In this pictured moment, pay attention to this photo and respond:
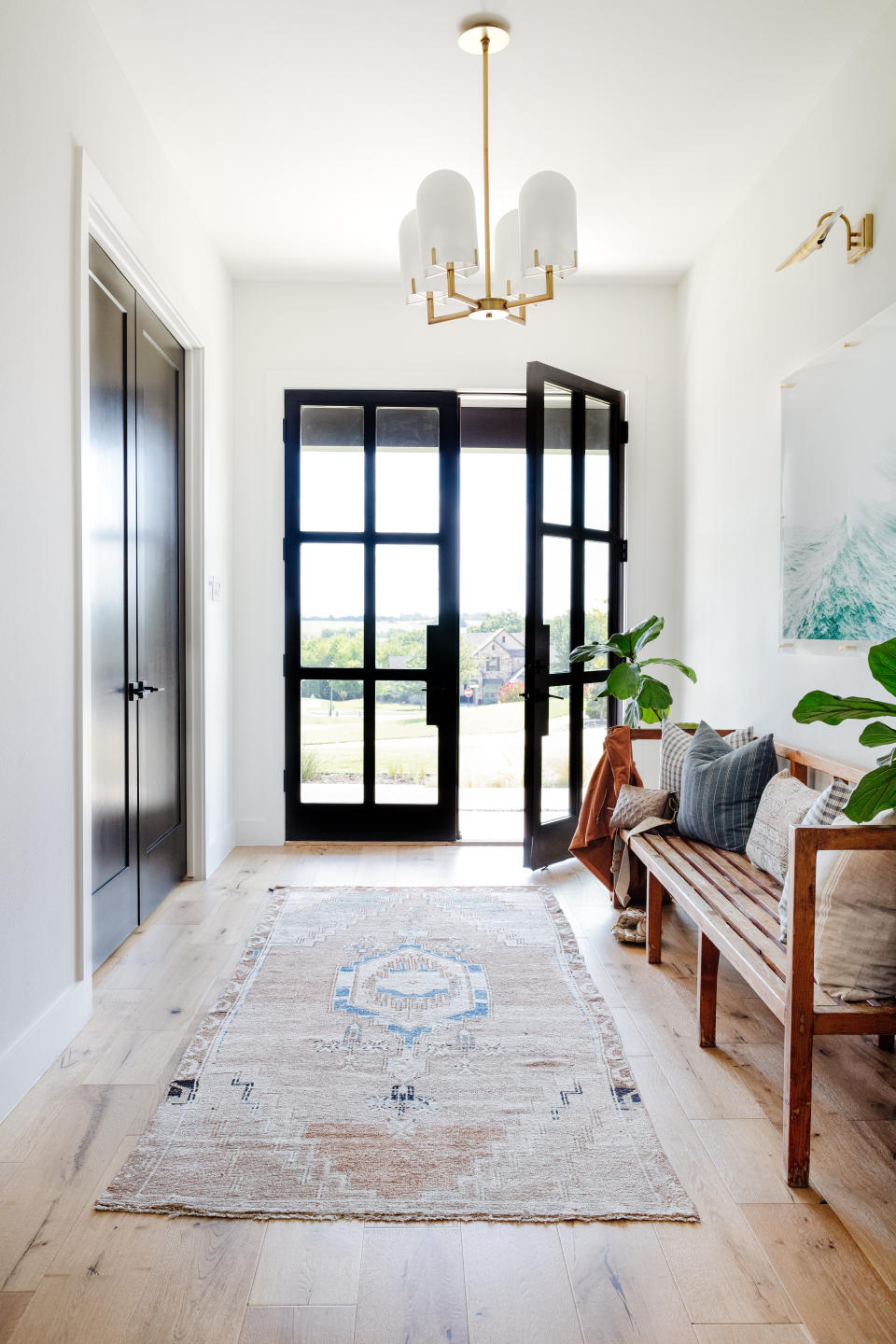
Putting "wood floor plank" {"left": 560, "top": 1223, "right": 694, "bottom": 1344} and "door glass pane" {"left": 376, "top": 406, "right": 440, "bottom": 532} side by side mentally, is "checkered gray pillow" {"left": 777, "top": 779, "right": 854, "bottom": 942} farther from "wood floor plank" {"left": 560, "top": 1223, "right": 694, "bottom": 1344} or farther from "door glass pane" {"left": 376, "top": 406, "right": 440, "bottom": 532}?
"door glass pane" {"left": 376, "top": 406, "right": 440, "bottom": 532}

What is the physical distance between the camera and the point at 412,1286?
1.55 m

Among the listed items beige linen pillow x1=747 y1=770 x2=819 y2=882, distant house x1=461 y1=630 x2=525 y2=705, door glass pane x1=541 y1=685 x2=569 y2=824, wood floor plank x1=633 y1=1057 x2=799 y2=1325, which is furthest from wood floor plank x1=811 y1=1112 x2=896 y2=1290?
distant house x1=461 y1=630 x2=525 y2=705

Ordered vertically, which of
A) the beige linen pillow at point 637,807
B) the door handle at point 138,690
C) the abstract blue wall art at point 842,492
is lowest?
the beige linen pillow at point 637,807

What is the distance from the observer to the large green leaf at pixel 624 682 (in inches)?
144

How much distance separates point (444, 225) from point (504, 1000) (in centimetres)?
226

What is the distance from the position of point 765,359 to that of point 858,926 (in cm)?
233

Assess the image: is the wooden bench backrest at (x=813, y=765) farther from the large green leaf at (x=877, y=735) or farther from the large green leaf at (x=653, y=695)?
the large green leaf at (x=877, y=735)

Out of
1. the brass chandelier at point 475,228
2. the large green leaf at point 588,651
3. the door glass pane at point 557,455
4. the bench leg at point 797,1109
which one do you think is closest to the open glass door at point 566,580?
the door glass pane at point 557,455

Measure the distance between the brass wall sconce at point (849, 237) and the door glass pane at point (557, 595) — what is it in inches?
66.6

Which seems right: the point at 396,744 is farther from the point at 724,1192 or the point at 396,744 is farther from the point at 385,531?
the point at 724,1192

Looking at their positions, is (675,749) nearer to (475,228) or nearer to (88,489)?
(475,228)

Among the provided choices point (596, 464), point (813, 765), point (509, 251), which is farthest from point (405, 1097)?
point (596, 464)

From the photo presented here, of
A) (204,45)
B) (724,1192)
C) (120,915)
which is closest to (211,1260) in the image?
(724,1192)

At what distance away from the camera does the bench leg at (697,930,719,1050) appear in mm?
2426
